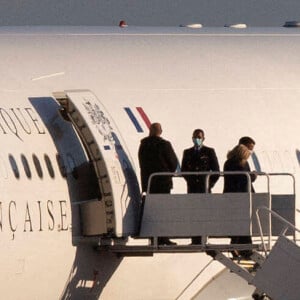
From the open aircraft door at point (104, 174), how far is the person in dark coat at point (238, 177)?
1.57 metres

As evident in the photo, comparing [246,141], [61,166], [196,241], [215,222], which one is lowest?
[196,241]

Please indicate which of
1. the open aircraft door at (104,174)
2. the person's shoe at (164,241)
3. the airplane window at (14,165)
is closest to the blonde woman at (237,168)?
the person's shoe at (164,241)

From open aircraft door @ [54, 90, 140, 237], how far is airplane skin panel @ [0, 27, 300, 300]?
35 millimetres

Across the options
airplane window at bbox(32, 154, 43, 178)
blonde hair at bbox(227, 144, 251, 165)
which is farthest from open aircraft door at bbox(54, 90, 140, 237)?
blonde hair at bbox(227, 144, 251, 165)

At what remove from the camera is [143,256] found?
30.7 metres

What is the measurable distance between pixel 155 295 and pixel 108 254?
153 centimetres

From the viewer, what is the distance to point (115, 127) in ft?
101

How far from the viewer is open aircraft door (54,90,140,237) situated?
29.6 meters

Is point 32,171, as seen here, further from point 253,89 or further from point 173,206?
point 253,89

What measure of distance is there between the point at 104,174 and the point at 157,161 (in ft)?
3.54

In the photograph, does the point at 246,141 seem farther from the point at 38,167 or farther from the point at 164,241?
the point at 38,167

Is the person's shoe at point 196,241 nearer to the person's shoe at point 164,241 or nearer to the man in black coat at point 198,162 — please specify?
the person's shoe at point 164,241

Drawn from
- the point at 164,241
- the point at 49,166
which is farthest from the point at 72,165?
the point at 164,241

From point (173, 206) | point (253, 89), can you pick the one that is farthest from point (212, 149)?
point (253, 89)
